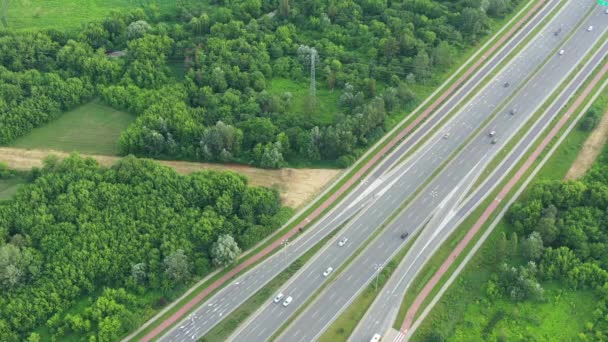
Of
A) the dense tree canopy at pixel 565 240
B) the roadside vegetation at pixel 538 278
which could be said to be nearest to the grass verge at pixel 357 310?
the roadside vegetation at pixel 538 278

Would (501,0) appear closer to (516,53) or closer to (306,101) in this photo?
(516,53)

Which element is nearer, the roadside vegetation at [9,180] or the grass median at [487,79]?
the roadside vegetation at [9,180]

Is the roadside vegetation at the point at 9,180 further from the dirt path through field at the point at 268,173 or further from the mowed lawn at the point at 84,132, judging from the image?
the mowed lawn at the point at 84,132

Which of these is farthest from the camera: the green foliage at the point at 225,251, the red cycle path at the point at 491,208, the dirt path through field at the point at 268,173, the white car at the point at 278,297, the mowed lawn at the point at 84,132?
the mowed lawn at the point at 84,132

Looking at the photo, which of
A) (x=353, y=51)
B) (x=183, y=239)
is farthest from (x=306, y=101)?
(x=183, y=239)

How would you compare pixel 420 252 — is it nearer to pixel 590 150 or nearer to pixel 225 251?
pixel 225 251

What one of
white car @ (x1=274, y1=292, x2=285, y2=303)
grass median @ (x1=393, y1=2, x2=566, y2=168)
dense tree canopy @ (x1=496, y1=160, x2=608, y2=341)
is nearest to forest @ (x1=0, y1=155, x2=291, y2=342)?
white car @ (x1=274, y1=292, x2=285, y2=303)
